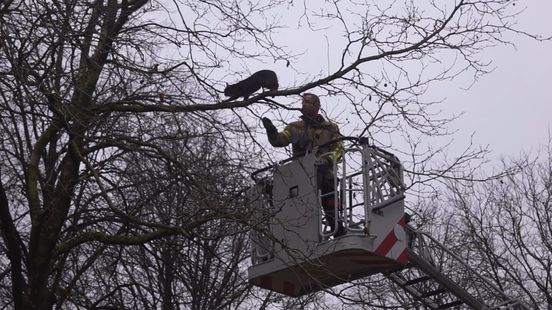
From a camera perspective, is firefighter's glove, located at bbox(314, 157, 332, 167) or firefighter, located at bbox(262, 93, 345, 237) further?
firefighter's glove, located at bbox(314, 157, 332, 167)

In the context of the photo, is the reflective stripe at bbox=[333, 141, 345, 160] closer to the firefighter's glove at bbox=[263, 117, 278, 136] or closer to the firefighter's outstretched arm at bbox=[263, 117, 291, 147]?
the firefighter's outstretched arm at bbox=[263, 117, 291, 147]

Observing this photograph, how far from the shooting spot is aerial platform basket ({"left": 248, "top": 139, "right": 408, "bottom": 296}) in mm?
9961

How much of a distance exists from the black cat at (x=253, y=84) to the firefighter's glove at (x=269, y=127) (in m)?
0.33

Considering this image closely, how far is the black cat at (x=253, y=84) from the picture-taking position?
9.81m

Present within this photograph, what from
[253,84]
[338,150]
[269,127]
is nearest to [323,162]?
[338,150]

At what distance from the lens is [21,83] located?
7773 millimetres

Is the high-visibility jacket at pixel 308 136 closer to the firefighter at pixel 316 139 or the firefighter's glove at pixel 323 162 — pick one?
the firefighter at pixel 316 139

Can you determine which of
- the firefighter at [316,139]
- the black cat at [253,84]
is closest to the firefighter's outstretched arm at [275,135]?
the firefighter at [316,139]

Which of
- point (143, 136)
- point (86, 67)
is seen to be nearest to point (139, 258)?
point (143, 136)

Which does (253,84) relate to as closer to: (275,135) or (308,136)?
(275,135)

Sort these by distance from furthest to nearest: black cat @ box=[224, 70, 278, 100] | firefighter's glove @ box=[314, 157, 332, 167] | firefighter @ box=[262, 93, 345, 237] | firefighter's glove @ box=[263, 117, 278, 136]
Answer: firefighter's glove @ box=[314, 157, 332, 167], firefighter @ box=[262, 93, 345, 237], firefighter's glove @ box=[263, 117, 278, 136], black cat @ box=[224, 70, 278, 100]

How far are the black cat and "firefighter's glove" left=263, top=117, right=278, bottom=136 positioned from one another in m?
0.33

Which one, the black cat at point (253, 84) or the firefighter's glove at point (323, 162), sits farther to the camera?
the firefighter's glove at point (323, 162)

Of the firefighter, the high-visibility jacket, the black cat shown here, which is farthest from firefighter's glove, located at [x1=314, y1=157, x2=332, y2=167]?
the black cat
